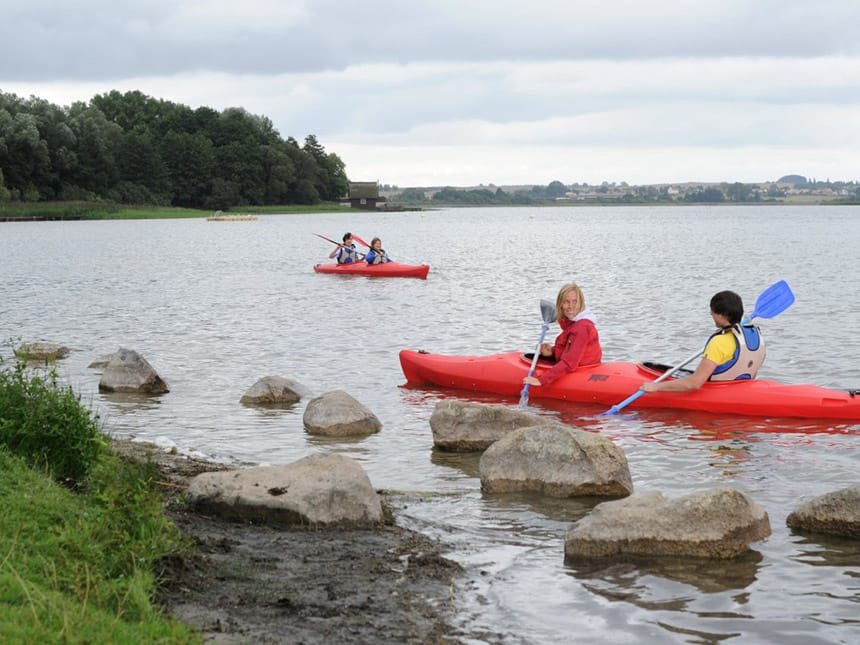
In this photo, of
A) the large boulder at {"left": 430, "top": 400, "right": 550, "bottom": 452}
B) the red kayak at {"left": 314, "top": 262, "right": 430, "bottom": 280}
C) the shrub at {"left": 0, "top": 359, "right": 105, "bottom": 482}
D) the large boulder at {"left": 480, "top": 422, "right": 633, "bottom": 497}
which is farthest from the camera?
the red kayak at {"left": 314, "top": 262, "right": 430, "bottom": 280}

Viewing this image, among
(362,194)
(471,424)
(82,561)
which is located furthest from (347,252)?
(362,194)

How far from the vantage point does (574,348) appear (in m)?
10.3

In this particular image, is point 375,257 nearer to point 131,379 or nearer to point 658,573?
point 131,379

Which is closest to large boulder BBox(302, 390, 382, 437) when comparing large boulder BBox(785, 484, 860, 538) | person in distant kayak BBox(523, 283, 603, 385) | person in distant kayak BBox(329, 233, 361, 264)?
person in distant kayak BBox(523, 283, 603, 385)

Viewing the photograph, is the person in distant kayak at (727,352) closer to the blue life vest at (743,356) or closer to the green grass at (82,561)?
the blue life vest at (743,356)

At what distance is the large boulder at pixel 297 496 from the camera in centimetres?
571

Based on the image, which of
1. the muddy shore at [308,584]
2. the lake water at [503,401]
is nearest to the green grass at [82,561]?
the muddy shore at [308,584]

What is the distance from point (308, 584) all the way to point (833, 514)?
9.50ft

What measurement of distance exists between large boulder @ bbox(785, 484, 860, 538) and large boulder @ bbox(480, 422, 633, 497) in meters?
1.15

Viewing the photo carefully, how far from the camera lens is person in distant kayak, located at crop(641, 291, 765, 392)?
8.92m

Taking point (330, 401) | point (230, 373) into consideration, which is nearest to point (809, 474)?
point (330, 401)

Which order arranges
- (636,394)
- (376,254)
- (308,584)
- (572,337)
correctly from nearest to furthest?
(308,584) < (636,394) < (572,337) < (376,254)

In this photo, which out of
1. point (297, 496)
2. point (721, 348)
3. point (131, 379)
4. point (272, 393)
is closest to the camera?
point (297, 496)

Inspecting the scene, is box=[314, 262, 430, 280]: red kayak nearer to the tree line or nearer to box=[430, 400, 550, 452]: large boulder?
box=[430, 400, 550, 452]: large boulder
